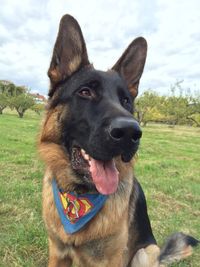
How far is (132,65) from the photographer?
3693mm

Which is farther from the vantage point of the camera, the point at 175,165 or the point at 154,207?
the point at 175,165

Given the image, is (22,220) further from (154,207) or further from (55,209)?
(154,207)

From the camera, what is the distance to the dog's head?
2.69m

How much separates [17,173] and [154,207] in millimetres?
3213

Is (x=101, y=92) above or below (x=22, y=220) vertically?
above

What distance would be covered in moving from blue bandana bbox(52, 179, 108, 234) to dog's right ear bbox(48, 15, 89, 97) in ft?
3.51

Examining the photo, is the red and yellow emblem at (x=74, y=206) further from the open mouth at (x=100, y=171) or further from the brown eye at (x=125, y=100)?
the brown eye at (x=125, y=100)

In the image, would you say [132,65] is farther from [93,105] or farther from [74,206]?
[74,206]

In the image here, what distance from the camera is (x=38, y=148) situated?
3480mm

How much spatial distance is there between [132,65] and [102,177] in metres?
1.43

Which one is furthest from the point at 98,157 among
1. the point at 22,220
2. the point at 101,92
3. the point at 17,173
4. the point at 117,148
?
the point at 17,173

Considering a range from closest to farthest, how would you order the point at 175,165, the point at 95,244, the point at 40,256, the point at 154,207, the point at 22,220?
1. the point at 95,244
2. the point at 40,256
3. the point at 22,220
4. the point at 154,207
5. the point at 175,165

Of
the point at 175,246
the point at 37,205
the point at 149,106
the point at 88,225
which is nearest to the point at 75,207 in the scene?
the point at 88,225

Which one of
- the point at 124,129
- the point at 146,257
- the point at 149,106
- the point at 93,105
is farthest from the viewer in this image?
the point at 149,106
